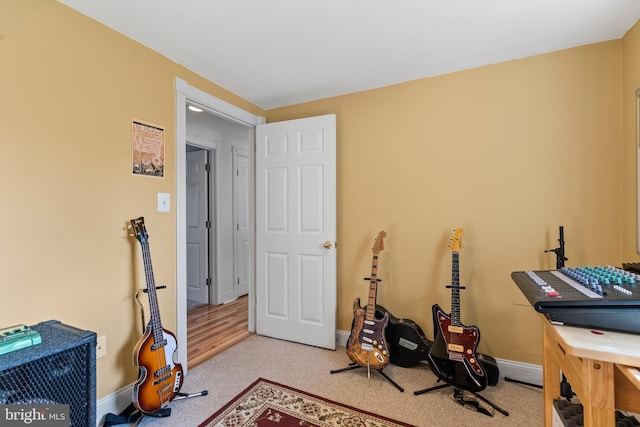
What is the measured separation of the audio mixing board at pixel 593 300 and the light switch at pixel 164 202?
6.93ft

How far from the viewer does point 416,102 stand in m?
2.42

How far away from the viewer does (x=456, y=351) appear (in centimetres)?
190

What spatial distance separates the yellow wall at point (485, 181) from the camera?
1922 millimetres

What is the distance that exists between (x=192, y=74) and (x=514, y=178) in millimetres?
2526

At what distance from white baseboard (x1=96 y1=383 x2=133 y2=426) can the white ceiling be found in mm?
2201

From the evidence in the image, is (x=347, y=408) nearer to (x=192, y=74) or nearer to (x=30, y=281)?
(x=30, y=281)

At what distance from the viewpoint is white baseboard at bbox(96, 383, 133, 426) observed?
1669 millimetres

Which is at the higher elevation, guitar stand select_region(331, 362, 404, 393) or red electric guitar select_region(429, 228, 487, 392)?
red electric guitar select_region(429, 228, 487, 392)

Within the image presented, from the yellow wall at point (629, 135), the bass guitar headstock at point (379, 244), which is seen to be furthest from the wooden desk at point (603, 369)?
the bass guitar headstock at point (379, 244)

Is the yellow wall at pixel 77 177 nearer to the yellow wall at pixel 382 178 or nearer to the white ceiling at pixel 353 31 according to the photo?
the yellow wall at pixel 382 178

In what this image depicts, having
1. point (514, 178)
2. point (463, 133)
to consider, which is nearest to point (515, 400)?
point (514, 178)

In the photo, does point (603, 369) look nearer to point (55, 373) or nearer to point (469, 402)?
point (469, 402)

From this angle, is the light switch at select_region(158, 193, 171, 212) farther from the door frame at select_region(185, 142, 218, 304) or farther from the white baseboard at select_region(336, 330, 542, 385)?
the white baseboard at select_region(336, 330, 542, 385)

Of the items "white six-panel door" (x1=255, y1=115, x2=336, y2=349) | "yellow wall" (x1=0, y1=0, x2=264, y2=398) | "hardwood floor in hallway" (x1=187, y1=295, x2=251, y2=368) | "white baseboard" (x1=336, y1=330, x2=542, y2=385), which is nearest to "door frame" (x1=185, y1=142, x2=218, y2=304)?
"hardwood floor in hallway" (x1=187, y1=295, x2=251, y2=368)
